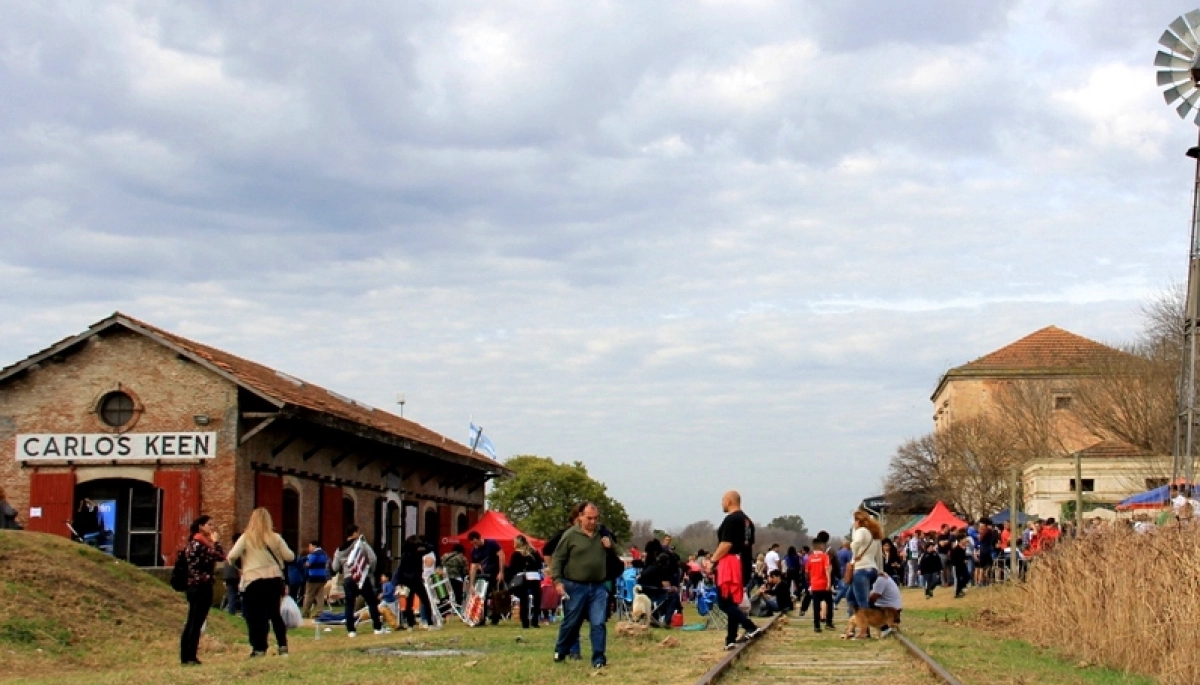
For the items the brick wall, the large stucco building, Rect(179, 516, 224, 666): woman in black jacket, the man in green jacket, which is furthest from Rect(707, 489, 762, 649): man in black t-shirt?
the large stucco building

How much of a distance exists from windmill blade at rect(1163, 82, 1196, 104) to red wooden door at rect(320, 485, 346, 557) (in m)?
21.1

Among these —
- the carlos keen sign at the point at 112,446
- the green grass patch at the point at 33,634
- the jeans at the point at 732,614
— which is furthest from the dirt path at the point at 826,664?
the carlos keen sign at the point at 112,446

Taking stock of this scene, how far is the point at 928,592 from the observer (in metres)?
34.6

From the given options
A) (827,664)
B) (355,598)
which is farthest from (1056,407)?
(827,664)

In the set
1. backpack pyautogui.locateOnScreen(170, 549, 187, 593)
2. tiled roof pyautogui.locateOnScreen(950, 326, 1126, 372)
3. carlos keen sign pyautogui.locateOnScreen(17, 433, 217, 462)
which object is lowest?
backpack pyautogui.locateOnScreen(170, 549, 187, 593)

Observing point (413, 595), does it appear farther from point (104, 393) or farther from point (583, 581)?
point (583, 581)

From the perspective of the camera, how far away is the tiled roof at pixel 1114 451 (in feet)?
196

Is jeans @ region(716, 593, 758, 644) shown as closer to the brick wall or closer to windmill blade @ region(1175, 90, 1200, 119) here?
the brick wall

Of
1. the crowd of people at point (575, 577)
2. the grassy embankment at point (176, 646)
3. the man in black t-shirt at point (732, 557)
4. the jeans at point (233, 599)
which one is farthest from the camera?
the jeans at point (233, 599)

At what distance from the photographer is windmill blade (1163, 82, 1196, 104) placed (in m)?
33.1

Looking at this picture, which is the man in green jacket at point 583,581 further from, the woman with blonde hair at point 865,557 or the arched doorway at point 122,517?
the arched doorway at point 122,517

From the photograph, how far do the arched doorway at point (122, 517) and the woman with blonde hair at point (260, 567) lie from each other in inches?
536

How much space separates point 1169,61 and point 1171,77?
1.30 feet

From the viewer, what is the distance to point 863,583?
19.5m
